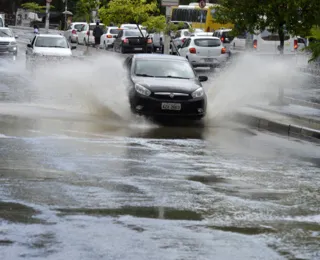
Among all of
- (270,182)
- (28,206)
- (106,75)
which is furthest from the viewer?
(106,75)

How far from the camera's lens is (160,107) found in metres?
19.5

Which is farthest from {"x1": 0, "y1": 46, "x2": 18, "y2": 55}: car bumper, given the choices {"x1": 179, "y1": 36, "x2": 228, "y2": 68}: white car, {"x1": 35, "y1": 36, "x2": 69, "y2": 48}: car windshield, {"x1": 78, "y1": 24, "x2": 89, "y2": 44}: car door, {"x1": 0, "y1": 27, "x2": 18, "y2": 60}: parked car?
{"x1": 78, "y1": 24, "x2": 89, "y2": 44}: car door

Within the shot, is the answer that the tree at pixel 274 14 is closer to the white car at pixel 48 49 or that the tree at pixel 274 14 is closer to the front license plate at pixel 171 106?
the front license plate at pixel 171 106

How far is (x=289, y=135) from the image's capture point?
62.5 ft

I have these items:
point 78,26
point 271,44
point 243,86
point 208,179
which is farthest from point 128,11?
point 208,179

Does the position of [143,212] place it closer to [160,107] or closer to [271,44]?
[160,107]

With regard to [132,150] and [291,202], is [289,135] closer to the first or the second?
[132,150]

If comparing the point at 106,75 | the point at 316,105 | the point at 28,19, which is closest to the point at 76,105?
the point at 106,75

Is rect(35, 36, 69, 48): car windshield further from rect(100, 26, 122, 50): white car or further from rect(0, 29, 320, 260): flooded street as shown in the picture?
rect(100, 26, 122, 50): white car

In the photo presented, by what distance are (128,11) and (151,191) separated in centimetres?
4629

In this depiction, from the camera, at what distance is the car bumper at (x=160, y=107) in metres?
19.6

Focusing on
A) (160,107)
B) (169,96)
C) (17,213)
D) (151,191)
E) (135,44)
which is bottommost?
(135,44)

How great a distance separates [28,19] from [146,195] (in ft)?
375

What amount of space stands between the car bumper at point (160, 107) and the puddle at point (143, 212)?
33.1 feet
